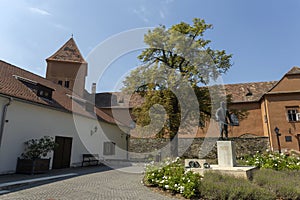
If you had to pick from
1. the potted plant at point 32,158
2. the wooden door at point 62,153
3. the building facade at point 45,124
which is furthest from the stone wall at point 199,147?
the potted plant at point 32,158

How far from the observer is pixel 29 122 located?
10.9 meters

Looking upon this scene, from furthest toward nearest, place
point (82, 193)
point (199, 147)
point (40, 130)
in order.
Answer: point (199, 147), point (40, 130), point (82, 193)

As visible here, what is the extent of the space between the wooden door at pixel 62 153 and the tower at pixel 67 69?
1243 centimetres

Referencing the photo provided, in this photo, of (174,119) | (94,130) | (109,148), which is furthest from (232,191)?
(109,148)

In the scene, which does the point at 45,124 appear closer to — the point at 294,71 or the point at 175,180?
the point at 175,180

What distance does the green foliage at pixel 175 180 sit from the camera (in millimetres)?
6406

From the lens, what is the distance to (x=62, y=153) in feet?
44.3

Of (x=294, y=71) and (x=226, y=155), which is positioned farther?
Result: (x=294, y=71)

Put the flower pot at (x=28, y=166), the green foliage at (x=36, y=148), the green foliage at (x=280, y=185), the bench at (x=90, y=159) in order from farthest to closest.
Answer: the bench at (x=90, y=159)
the green foliage at (x=36, y=148)
the flower pot at (x=28, y=166)
the green foliage at (x=280, y=185)

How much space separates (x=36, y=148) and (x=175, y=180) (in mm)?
6936

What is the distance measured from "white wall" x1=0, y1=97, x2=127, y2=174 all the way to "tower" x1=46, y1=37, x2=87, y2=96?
31.7ft

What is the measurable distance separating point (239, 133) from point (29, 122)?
2162 centimetres

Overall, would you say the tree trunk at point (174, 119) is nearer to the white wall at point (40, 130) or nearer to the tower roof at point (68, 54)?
the white wall at point (40, 130)

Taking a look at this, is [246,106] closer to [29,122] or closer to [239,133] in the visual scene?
[239,133]
